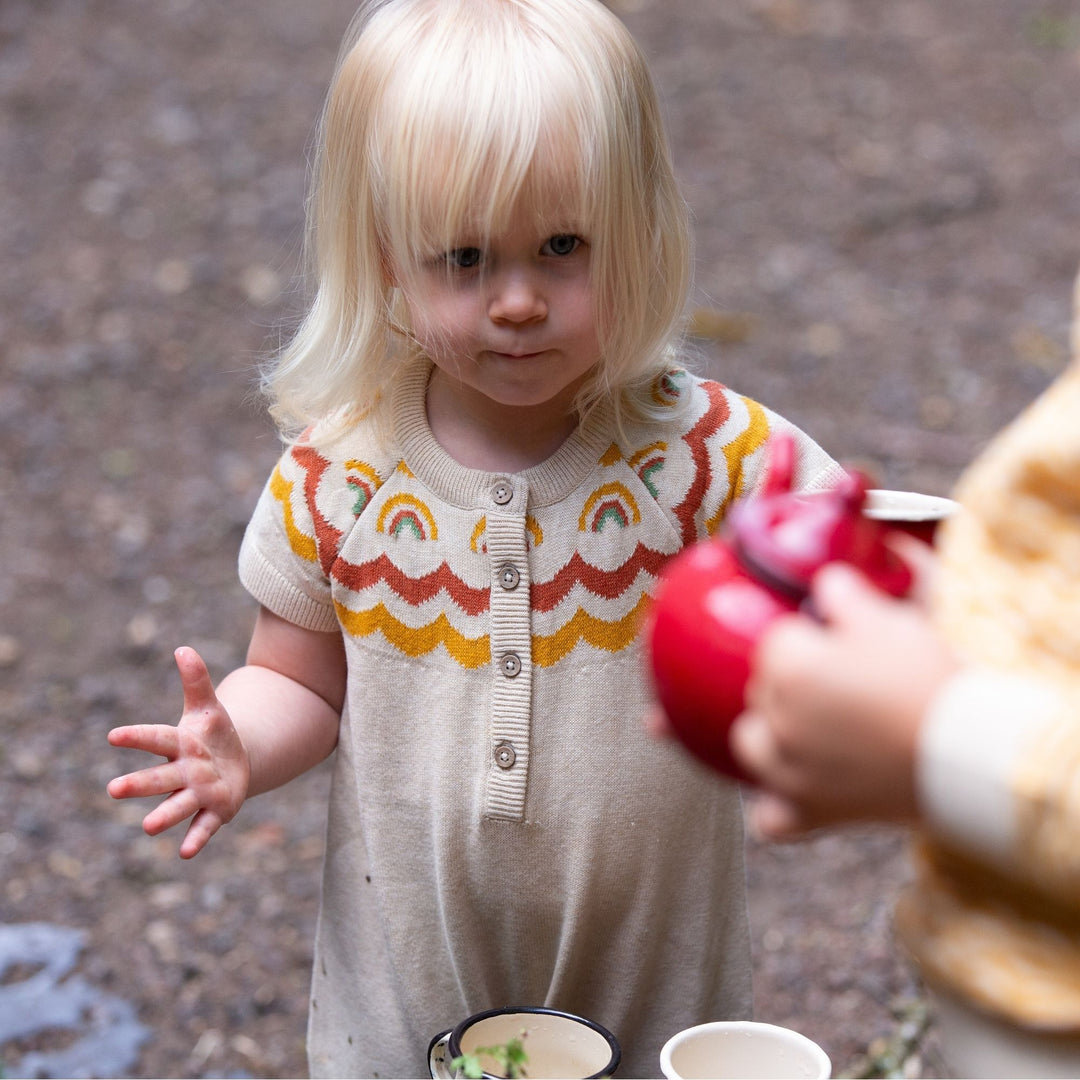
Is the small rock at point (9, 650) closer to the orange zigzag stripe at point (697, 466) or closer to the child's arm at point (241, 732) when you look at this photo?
the child's arm at point (241, 732)

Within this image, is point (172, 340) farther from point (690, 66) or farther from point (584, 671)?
point (584, 671)

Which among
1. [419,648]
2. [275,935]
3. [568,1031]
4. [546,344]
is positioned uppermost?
[546,344]

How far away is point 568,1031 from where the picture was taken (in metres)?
1.49

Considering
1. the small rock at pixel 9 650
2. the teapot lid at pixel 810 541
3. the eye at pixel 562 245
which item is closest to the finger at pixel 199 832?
the eye at pixel 562 245

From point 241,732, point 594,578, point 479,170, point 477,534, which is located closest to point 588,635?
point 594,578

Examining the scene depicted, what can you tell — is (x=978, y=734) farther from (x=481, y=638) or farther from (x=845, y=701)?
(x=481, y=638)

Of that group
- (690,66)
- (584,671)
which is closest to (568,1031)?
(584,671)

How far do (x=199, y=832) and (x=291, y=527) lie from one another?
36cm

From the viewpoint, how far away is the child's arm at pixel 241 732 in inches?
60.2

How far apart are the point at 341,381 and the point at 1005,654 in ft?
3.06

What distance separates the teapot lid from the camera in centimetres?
93

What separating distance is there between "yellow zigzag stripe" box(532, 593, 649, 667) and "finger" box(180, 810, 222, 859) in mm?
388

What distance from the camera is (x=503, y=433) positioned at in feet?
5.40

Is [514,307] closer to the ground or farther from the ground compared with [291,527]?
farther from the ground
